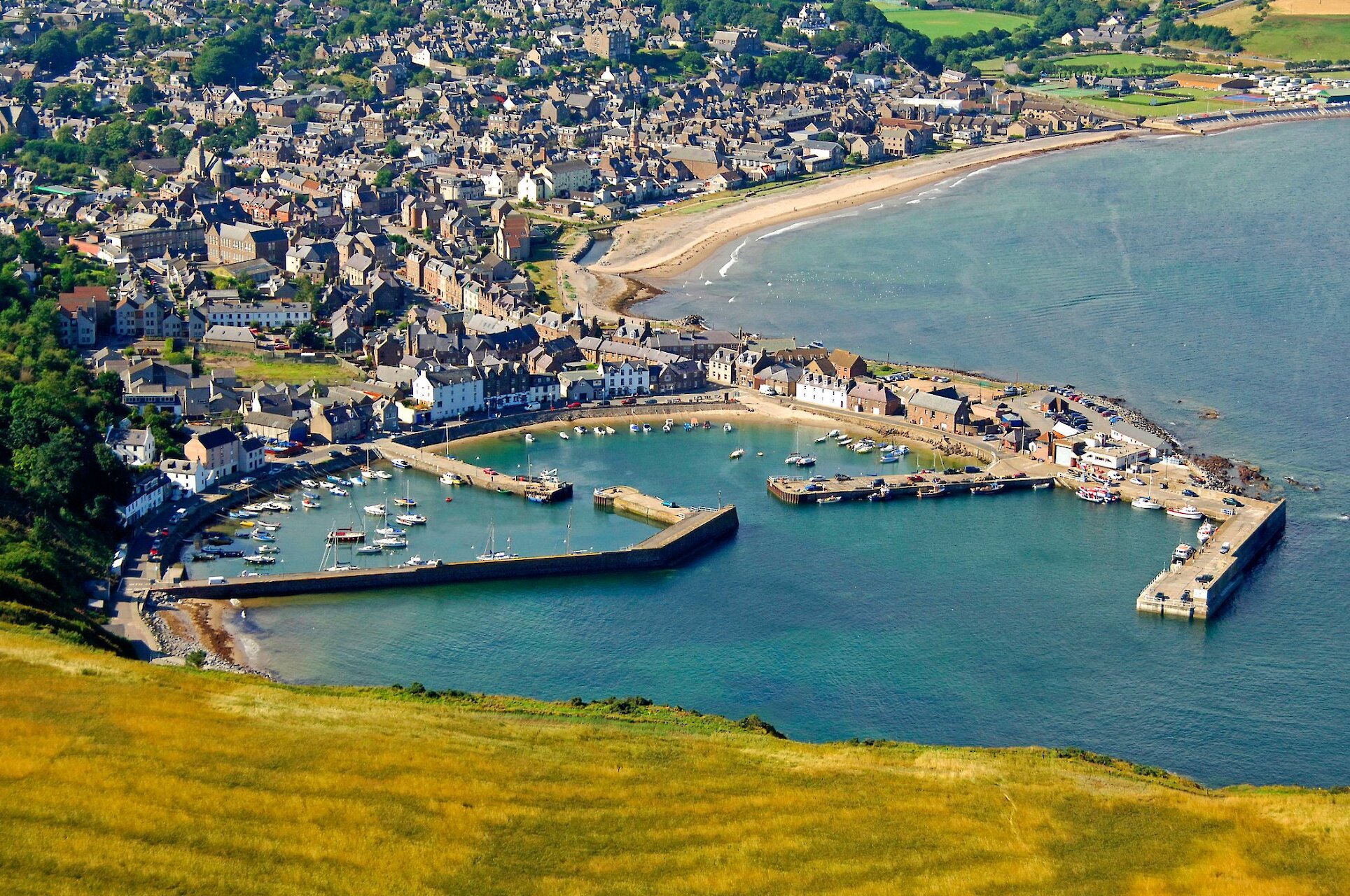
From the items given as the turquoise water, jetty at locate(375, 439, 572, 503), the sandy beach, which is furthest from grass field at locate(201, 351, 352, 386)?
the sandy beach

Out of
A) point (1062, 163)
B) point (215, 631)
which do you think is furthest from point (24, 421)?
point (1062, 163)

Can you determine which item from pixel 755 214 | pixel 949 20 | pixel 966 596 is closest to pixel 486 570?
pixel 966 596

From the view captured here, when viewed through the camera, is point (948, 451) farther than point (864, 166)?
No

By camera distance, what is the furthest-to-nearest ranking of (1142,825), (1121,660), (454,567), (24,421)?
(24,421) → (454,567) → (1121,660) → (1142,825)

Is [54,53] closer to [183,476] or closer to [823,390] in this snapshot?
[823,390]

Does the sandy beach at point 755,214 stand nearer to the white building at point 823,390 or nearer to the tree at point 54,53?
the white building at point 823,390

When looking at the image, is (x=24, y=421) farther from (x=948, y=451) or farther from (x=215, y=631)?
(x=948, y=451)

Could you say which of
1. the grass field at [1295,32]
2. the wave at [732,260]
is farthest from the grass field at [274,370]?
the grass field at [1295,32]
